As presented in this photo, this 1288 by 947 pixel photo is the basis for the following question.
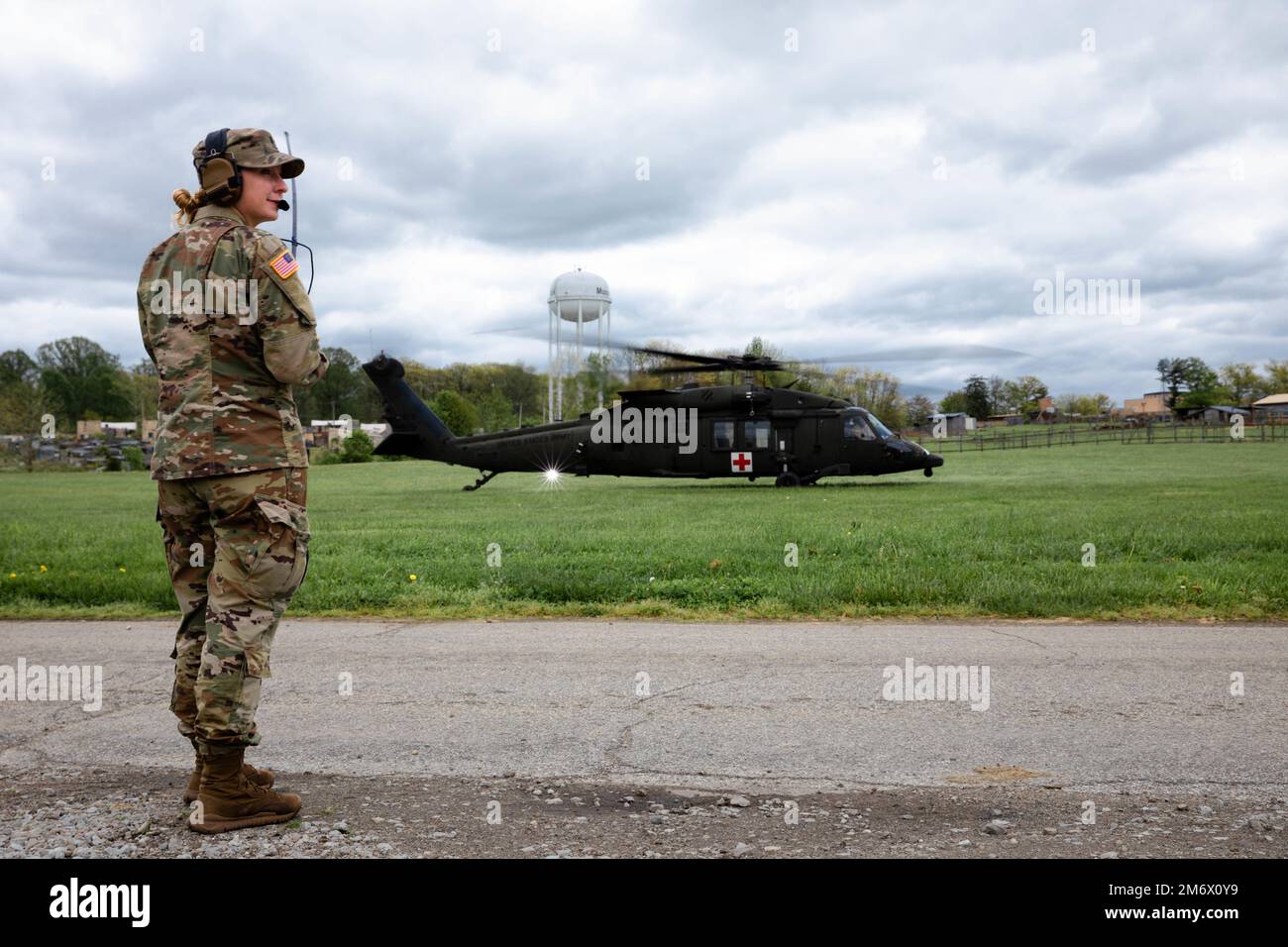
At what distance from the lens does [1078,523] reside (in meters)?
14.2

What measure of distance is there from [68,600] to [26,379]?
110069 mm

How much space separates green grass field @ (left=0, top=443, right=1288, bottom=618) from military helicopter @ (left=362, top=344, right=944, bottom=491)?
4788 millimetres

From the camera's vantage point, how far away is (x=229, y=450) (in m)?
3.60

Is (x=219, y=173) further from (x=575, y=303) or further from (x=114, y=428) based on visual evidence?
(x=114, y=428)

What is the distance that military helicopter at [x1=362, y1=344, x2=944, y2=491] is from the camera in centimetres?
2606

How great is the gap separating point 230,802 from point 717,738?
213 cm

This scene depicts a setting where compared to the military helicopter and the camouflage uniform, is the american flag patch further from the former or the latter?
the military helicopter

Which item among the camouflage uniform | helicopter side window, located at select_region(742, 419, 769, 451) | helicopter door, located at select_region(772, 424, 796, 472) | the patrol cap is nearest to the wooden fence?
helicopter door, located at select_region(772, 424, 796, 472)

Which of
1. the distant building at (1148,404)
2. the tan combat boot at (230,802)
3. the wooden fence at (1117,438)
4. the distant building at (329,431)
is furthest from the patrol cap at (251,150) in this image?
the distant building at (1148,404)

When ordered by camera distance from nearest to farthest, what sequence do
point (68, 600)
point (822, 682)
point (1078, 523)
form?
point (822, 682) < point (68, 600) < point (1078, 523)

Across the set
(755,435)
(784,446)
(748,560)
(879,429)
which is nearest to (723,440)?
(755,435)

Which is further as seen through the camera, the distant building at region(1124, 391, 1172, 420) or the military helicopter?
the distant building at region(1124, 391, 1172, 420)

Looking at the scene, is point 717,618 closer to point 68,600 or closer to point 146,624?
point 146,624
